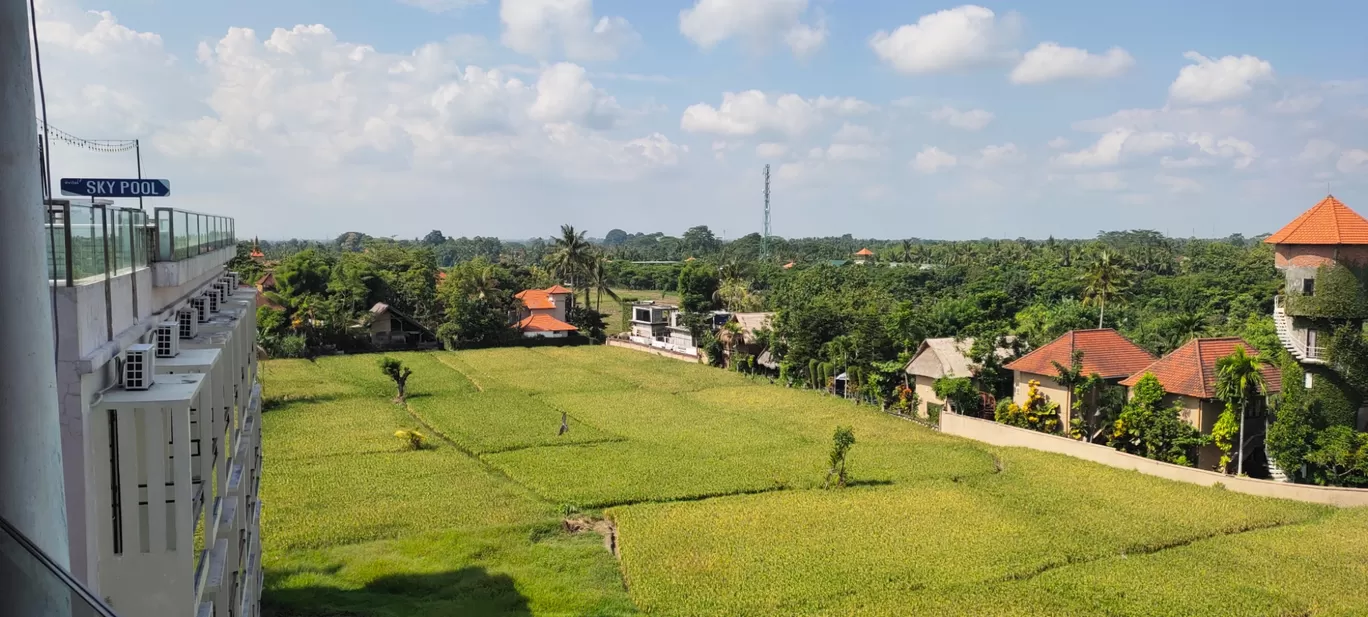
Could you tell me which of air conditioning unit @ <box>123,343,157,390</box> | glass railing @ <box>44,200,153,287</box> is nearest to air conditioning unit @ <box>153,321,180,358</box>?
→ glass railing @ <box>44,200,153,287</box>

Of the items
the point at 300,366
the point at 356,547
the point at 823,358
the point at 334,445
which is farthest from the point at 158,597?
the point at 300,366

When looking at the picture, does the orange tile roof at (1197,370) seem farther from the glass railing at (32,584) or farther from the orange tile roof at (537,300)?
the orange tile roof at (537,300)

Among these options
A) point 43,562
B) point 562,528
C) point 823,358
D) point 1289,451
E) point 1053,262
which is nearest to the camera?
point 43,562

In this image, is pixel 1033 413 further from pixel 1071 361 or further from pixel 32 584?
pixel 32 584

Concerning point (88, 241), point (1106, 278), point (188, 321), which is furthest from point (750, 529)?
point (1106, 278)

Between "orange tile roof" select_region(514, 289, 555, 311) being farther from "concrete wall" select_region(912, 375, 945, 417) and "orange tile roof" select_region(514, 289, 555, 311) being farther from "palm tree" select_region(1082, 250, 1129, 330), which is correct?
"palm tree" select_region(1082, 250, 1129, 330)

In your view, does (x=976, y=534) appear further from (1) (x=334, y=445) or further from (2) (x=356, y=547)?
(1) (x=334, y=445)
